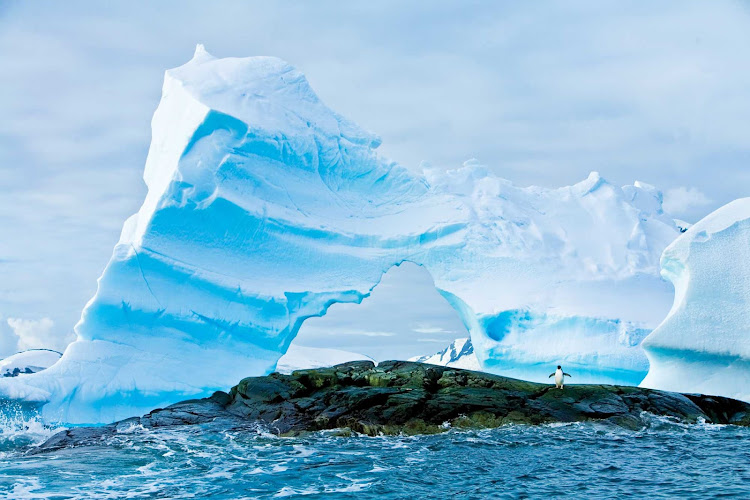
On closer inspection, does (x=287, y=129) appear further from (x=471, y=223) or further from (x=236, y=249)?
(x=471, y=223)

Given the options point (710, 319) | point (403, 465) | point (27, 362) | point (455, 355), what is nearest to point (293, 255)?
point (27, 362)

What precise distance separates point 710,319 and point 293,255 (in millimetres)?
11696

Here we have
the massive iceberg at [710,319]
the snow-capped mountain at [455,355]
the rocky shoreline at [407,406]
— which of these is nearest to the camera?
the rocky shoreline at [407,406]

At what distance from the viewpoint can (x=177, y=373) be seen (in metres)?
20.9

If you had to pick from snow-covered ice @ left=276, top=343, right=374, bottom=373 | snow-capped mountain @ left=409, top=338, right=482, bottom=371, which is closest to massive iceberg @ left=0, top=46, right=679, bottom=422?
snow-covered ice @ left=276, top=343, right=374, bottom=373

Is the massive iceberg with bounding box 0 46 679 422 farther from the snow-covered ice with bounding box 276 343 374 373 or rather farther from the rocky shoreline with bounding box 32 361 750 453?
the snow-covered ice with bounding box 276 343 374 373

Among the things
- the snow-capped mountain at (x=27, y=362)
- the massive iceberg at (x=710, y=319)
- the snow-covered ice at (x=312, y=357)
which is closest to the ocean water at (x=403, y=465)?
the massive iceberg at (x=710, y=319)

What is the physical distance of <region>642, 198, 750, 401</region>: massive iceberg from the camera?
1698 cm

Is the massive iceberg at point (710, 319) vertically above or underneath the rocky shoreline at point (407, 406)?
above

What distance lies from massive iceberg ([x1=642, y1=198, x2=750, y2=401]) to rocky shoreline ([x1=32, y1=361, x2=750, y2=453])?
234 centimetres

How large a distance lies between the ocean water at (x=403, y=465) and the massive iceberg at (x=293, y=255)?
24.5 feet

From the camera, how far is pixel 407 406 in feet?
44.2

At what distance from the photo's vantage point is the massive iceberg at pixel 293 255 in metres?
20.8

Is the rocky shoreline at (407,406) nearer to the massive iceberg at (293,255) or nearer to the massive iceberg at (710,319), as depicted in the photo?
the massive iceberg at (710,319)
